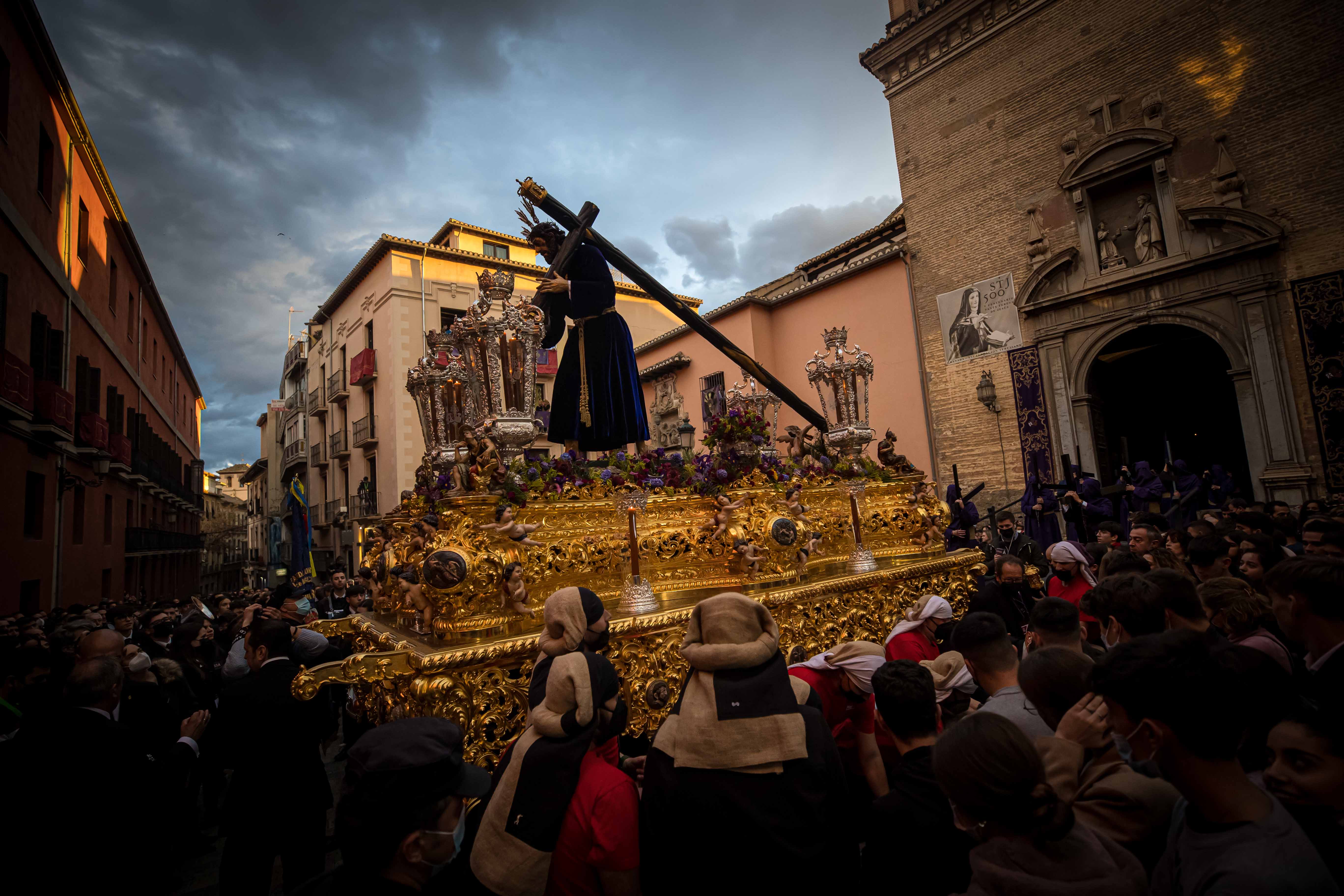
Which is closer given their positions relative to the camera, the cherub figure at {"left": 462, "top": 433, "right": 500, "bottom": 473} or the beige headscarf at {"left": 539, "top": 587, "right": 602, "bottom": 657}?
the beige headscarf at {"left": 539, "top": 587, "right": 602, "bottom": 657}

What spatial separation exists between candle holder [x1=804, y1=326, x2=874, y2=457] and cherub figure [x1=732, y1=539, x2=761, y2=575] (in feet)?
7.34

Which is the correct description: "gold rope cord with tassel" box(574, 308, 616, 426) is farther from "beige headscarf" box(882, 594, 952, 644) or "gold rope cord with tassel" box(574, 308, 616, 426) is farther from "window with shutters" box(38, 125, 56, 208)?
"window with shutters" box(38, 125, 56, 208)

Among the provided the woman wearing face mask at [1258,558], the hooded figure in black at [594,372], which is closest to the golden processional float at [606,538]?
the hooded figure in black at [594,372]

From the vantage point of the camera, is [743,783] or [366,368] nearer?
[743,783]

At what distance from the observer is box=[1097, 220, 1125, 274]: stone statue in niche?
1237 cm

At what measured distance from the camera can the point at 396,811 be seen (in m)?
1.58

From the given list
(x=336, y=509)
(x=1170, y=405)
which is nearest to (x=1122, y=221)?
(x=1170, y=405)

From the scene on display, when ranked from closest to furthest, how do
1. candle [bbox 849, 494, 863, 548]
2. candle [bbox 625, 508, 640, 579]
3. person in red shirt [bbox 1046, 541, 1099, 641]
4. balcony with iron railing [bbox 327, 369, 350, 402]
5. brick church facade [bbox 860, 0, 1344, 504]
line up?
candle [bbox 625, 508, 640, 579]
person in red shirt [bbox 1046, 541, 1099, 641]
candle [bbox 849, 494, 863, 548]
brick church facade [bbox 860, 0, 1344, 504]
balcony with iron railing [bbox 327, 369, 350, 402]

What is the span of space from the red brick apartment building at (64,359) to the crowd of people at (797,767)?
9.16 metres

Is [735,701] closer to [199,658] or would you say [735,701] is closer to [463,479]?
[463,479]

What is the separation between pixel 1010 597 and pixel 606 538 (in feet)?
11.4

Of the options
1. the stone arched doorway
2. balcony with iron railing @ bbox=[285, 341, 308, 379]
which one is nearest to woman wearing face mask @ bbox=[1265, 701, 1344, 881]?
the stone arched doorway

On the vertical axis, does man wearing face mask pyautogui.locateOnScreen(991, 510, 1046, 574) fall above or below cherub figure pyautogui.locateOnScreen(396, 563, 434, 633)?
below

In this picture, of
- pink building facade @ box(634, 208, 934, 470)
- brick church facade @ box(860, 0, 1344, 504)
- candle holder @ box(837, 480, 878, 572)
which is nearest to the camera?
candle holder @ box(837, 480, 878, 572)
